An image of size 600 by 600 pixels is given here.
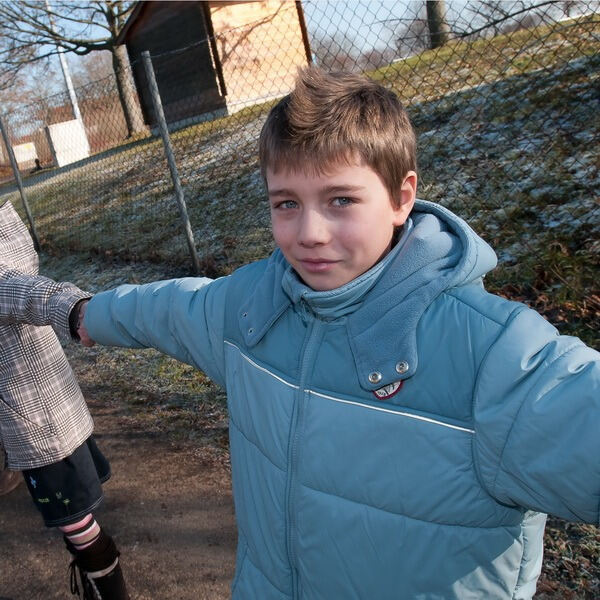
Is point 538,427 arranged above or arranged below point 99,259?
above

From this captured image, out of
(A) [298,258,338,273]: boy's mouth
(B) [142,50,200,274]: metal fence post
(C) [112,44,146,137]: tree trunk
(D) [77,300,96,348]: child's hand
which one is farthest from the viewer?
(C) [112,44,146,137]: tree trunk

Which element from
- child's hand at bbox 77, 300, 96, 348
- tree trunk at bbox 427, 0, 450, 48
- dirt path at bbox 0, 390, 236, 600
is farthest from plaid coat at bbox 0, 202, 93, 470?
tree trunk at bbox 427, 0, 450, 48

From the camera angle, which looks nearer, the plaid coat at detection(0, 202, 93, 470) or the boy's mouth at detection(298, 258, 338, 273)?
the boy's mouth at detection(298, 258, 338, 273)

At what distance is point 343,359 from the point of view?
1.23 metres

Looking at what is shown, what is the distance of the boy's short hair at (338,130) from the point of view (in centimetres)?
121

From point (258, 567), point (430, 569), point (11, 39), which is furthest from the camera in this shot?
point (11, 39)

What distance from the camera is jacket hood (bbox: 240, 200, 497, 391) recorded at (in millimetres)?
1134

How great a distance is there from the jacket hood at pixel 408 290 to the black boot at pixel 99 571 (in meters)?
1.69

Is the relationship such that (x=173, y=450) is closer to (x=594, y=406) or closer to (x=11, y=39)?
(x=594, y=406)

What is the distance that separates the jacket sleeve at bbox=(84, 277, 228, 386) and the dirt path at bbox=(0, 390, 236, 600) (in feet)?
4.22

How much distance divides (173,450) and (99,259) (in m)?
4.69

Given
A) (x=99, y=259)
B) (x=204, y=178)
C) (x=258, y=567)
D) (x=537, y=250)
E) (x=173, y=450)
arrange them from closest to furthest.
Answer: (x=258, y=567)
(x=173, y=450)
(x=537, y=250)
(x=99, y=259)
(x=204, y=178)

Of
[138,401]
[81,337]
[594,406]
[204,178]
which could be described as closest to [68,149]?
[204,178]

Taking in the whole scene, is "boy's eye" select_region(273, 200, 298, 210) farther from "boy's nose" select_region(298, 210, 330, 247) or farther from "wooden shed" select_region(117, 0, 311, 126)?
"wooden shed" select_region(117, 0, 311, 126)
